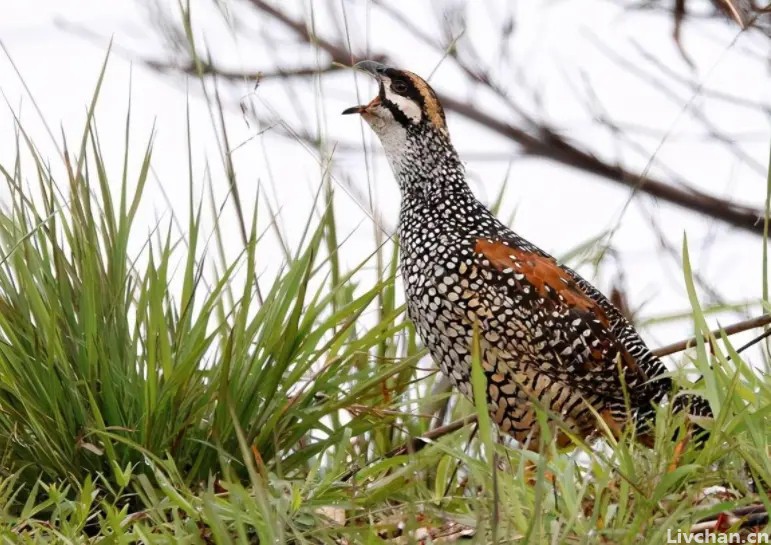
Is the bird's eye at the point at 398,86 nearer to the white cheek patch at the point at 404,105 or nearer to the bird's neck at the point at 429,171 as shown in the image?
the white cheek patch at the point at 404,105

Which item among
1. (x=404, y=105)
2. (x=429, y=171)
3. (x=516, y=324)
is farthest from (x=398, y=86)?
(x=516, y=324)

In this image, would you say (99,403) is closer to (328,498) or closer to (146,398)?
(146,398)

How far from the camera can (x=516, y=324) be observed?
4.29 m

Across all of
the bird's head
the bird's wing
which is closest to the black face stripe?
the bird's head

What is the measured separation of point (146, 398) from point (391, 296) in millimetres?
1288

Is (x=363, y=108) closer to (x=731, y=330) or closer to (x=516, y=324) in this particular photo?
(x=516, y=324)

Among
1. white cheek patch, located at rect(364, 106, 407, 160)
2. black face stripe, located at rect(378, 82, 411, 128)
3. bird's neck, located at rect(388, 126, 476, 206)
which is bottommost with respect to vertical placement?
bird's neck, located at rect(388, 126, 476, 206)

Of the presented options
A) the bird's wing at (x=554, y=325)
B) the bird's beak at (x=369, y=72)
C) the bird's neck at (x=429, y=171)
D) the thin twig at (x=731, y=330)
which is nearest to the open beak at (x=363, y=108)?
the bird's beak at (x=369, y=72)

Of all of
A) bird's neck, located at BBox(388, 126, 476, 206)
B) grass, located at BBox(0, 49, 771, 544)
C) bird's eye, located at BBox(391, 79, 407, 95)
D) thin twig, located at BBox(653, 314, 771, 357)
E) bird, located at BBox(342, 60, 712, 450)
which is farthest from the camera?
bird's eye, located at BBox(391, 79, 407, 95)

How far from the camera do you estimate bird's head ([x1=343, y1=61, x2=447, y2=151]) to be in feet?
15.9

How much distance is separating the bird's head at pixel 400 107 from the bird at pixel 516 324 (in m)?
0.14

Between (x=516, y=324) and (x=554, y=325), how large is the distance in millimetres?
162

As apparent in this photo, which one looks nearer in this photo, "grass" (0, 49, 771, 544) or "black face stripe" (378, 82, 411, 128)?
"grass" (0, 49, 771, 544)

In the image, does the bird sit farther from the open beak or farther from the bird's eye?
the bird's eye
